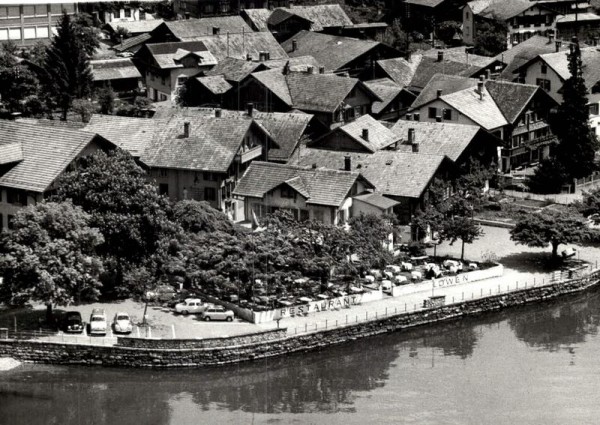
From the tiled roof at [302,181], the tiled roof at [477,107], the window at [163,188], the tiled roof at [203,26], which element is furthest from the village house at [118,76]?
the tiled roof at [302,181]

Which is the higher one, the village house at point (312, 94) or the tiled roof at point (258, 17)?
the tiled roof at point (258, 17)

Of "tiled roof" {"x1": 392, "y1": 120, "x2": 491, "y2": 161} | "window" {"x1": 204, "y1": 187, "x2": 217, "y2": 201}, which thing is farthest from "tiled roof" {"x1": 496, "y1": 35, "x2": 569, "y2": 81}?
"window" {"x1": 204, "y1": 187, "x2": 217, "y2": 201}

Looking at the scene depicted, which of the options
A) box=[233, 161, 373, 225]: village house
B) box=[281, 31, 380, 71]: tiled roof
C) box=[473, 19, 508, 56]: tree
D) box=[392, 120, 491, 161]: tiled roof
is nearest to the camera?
box=[233, 161, 373, 225]: village house

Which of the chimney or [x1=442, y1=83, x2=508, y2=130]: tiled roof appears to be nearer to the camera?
the chimney

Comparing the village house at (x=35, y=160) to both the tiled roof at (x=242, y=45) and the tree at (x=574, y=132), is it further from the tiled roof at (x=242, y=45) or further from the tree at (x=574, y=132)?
the tiled roof at (x=242, y=45)

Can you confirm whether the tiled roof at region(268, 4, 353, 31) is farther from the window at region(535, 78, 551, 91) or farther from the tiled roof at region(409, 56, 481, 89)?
the window at region(535, 78, 551, 91)

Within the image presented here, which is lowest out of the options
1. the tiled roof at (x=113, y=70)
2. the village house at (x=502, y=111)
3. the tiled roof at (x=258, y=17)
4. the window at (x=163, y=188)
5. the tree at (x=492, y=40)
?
the window at (x=163, y=188)

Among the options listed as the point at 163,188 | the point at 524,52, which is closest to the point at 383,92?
the point at 524,52
